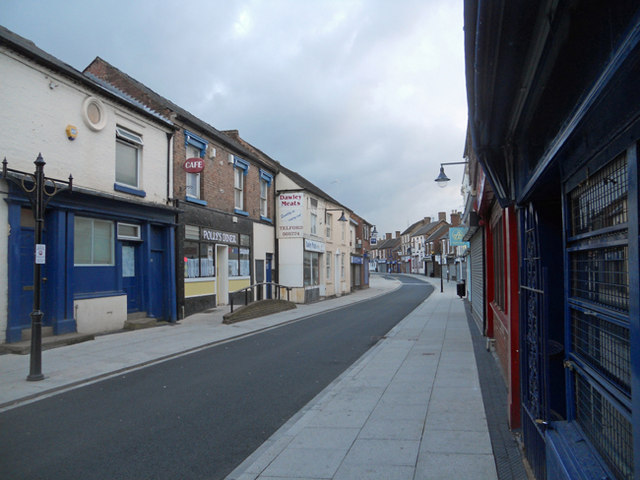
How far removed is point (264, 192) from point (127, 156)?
1073cm

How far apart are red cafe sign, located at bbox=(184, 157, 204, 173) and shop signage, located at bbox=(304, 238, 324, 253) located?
34.6 feet

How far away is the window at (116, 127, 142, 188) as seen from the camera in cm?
1438

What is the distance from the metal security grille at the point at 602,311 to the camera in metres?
2.34

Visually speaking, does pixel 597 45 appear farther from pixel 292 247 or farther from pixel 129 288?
pixel 292 247

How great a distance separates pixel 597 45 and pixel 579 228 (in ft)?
3.68

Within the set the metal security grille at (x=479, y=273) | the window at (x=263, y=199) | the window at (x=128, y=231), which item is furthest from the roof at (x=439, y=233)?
the window at (x=128, y=231)

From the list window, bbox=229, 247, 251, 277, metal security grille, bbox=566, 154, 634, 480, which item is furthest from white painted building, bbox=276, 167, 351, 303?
metal security grille, bbox=566, 154, 634, 480

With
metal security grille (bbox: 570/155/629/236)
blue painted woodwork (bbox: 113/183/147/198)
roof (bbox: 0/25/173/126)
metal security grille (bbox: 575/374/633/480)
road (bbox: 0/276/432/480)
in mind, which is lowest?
road (bbox: 0/276/432/480)

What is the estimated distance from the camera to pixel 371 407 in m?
6.42

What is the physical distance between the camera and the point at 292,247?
26.2 m

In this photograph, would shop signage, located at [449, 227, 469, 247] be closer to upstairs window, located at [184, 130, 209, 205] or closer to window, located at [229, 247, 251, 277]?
window, located at [229, 247, 251, 277]

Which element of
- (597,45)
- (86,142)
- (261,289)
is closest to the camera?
(597,45)

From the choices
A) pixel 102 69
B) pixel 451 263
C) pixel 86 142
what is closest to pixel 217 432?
pixel 86 142

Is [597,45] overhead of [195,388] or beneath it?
overhead
